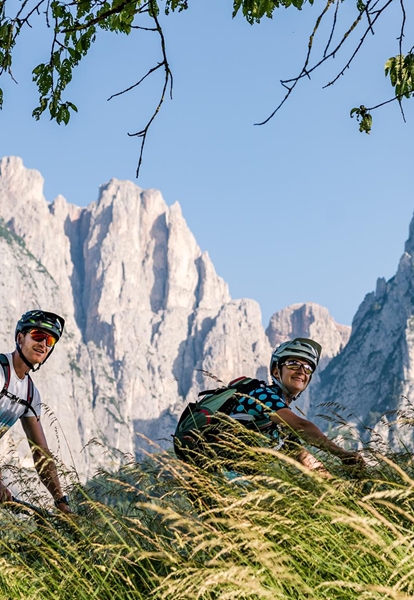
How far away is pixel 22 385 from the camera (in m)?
4.93

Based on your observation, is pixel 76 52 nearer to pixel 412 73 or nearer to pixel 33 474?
pixel 412 73

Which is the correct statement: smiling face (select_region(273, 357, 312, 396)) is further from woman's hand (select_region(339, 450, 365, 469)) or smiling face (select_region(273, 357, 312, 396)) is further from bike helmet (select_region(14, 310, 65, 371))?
bike helmet (select_region(14, 310, 65, 371))

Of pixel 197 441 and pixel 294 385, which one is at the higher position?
pixel 294 385

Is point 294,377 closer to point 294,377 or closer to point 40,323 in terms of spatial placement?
point 294,377

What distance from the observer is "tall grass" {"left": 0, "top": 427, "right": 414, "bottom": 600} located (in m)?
2.12

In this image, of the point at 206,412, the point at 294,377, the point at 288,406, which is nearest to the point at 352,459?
the point at 288,406

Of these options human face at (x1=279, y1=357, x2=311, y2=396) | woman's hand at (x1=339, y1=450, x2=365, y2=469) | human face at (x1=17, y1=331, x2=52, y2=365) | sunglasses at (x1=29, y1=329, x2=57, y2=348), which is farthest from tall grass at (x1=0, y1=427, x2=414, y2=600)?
sunglasses at (x1=29, y1=329, x2=57, y2=348)

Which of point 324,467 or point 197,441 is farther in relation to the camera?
point 197,441

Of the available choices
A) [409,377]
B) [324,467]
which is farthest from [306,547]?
[409,377]

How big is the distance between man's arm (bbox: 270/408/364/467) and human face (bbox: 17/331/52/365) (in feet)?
5.95

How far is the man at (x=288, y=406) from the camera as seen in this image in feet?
12.7

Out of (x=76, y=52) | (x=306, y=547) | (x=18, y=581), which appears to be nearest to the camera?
(x=306, y=547)

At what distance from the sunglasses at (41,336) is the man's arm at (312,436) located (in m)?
1.89

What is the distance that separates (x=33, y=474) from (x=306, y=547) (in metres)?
2.02
